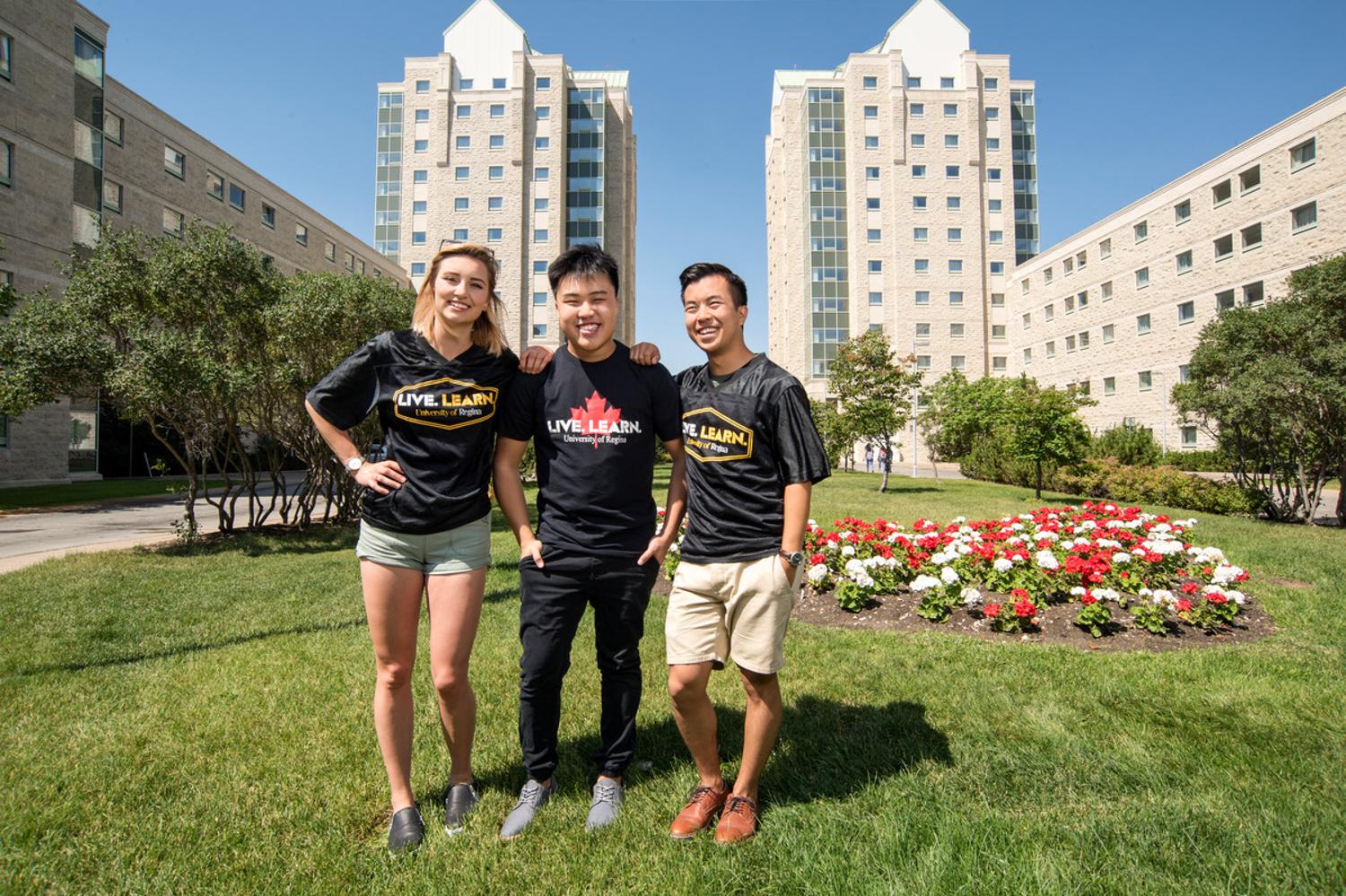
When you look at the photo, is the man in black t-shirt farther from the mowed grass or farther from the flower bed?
the flower bed

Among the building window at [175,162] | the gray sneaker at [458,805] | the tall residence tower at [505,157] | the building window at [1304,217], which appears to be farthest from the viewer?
the tall residence tower at [505,157]

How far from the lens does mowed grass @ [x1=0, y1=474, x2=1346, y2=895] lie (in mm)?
2361

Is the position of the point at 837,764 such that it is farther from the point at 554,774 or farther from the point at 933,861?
the point at 554,774

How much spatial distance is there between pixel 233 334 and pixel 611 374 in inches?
456

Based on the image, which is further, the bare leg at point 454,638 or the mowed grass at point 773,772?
the bare leg at point 454,638

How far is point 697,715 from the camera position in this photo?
8.83 feet

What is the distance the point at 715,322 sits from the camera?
2.77 metres

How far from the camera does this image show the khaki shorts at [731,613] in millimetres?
2600

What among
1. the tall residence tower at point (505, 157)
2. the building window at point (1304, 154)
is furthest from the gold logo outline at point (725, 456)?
the tall residence tower at point (505, 157)

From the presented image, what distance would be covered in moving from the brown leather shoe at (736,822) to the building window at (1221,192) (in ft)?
137

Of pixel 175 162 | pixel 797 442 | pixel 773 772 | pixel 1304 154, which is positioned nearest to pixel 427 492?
pixel 797 442

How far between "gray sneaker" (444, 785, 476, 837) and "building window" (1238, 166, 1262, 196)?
41248 mm

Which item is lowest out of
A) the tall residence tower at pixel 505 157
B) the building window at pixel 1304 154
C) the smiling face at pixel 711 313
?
the smiling face at pixel 711 313

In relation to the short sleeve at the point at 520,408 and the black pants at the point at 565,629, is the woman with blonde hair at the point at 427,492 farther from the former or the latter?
the black pants at the point at 565,629
